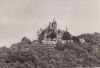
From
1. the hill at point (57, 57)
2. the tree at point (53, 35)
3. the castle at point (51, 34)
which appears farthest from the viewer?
the tree at point (53, 35)

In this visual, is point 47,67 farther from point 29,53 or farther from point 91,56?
point 91,56

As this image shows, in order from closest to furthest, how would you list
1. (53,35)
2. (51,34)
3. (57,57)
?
1. (57,57)
2. (53,35)
3. (51,34)

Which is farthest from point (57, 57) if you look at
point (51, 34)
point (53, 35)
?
point (51, 34)

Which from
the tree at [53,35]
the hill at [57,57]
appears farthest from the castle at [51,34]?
the hill at [57,57]

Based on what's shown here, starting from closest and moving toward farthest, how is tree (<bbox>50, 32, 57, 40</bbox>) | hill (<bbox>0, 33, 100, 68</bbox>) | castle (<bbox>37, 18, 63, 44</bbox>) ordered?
hill (<bbox>0, 33, 100, 68</bbox>), castle (<bbox>37, 18, 63, 44</bbox>), tree (<bbox>50, 32, 57, 40</bbox>)

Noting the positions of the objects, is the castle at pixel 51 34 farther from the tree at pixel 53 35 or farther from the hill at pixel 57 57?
the hill at pixel 57 57

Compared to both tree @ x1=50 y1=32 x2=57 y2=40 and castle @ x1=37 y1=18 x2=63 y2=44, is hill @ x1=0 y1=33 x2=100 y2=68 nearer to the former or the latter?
castle @ x1=37 y1=18 x2=63 y2=44

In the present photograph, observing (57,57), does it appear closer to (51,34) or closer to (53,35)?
(53,35)

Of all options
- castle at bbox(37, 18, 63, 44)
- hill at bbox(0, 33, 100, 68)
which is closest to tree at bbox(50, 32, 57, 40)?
castle at bbox(37, 18, 63, 44)

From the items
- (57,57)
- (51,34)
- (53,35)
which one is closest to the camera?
(57,57)

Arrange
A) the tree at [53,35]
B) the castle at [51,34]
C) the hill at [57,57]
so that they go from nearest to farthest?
1. the hill at [57,57]
2. the castle at [51,34]
3. the tree at [53,35]

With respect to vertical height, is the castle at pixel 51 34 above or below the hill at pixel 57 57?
above

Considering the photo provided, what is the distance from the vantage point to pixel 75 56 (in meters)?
26.2

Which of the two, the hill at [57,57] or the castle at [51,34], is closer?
the hill at [57,57]
